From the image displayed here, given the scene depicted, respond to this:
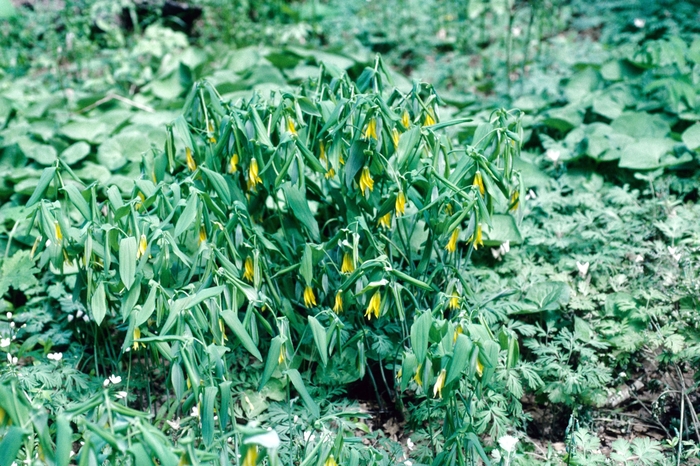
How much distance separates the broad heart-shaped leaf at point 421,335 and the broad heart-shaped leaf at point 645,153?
1.71 metres

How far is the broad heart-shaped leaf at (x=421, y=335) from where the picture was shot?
1.62m

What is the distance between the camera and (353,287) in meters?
1.88

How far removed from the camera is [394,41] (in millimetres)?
4977

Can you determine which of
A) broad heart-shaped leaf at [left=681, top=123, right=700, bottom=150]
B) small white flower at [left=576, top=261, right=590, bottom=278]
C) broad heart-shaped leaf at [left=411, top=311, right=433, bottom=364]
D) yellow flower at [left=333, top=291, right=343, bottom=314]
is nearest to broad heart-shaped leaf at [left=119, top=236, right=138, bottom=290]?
yellow flower at [left=333, top=291, right=343, bottom=314]

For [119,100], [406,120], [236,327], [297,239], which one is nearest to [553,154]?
[406,120]

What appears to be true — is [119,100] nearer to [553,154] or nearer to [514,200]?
[553,154]

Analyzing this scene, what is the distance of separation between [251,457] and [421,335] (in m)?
0.49

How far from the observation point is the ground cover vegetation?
1681mm

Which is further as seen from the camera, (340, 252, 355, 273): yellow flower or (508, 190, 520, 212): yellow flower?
(508, 190, 520, 212): yellow flower

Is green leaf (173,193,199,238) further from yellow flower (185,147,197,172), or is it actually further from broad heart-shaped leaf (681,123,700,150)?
broad heart-shaped leaf (681,123,700,150)

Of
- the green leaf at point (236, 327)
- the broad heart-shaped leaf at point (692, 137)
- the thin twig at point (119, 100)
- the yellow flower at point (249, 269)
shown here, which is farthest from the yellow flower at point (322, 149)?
the thin twig at point (119, 100)

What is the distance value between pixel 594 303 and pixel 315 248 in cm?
109

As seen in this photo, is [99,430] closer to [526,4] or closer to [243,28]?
[243,28]

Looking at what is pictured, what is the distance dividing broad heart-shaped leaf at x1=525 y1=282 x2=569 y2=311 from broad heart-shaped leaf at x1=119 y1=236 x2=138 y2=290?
1294mm
